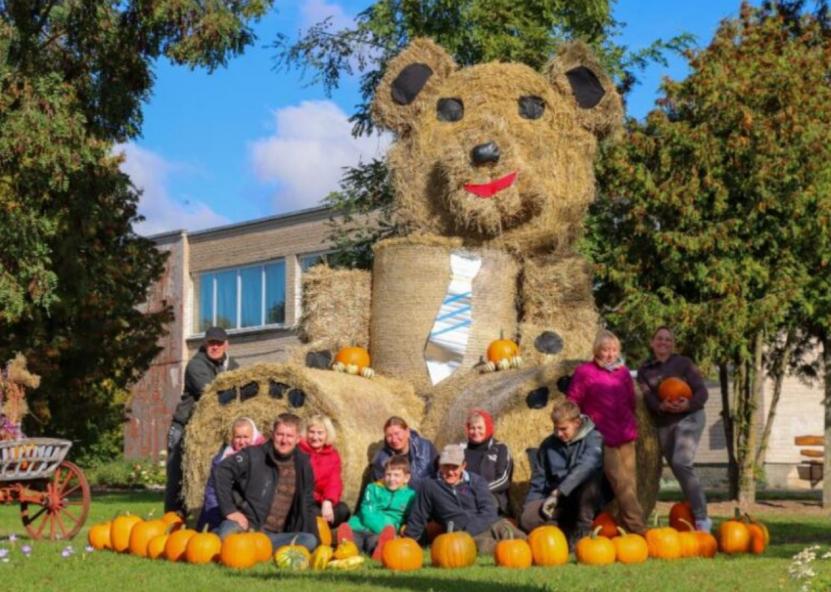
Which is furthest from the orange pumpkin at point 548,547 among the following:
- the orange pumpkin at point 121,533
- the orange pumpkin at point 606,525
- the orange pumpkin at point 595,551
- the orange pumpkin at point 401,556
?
the orange pumpkin at point 121,533

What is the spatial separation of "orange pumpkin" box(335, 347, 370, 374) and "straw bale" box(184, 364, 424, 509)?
531 mm

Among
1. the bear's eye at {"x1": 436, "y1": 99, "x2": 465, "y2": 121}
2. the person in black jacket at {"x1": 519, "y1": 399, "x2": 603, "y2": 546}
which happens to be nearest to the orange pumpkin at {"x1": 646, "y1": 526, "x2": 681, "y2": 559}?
the person in black jacket at {"x1": 519, "y1": 399, "x2": 603, "y2": 546}

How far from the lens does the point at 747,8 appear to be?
18.6 meters

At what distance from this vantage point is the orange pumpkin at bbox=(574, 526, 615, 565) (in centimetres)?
948

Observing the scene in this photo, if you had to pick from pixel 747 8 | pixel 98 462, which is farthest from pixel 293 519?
pixel 98 462

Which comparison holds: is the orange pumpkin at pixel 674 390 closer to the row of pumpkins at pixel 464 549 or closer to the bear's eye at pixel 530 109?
the row of pumpkins at pixel 464 549

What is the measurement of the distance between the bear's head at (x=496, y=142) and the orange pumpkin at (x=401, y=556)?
13.0 feet

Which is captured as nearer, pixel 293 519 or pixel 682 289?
pixel 293 519

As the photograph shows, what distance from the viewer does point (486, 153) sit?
12.5 m

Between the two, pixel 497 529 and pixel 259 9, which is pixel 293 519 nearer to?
pixel 497 529

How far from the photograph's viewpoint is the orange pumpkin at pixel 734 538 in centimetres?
1021

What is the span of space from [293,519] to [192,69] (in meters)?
9.05

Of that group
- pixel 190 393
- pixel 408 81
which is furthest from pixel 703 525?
pixel 408 81

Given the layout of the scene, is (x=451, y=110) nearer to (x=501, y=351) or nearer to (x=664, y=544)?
(x=501, y=351)
